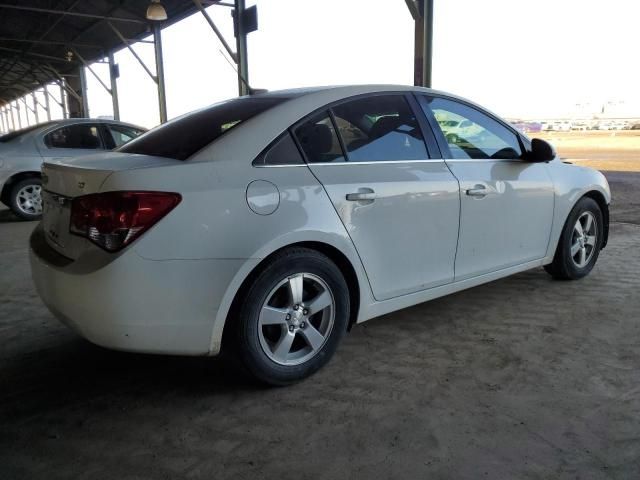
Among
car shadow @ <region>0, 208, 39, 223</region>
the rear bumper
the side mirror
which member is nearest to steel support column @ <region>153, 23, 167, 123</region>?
car shadow @ <region>0, 208, 39, 223</region>

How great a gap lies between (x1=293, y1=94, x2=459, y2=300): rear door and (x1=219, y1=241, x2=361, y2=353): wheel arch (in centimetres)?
9

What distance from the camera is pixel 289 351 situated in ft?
8.79

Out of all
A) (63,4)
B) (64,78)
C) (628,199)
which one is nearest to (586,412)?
(628,199)

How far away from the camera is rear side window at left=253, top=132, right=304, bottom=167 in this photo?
2.51m

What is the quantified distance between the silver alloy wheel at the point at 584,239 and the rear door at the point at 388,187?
5.19 ft

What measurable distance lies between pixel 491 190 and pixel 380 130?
884 millimetres

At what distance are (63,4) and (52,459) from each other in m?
17.3

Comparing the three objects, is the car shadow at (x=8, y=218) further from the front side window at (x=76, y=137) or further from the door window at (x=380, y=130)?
the door window at (x=380, y=130)

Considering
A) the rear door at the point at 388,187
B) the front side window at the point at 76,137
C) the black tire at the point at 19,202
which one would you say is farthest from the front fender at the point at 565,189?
the black tire at the point at 19,202

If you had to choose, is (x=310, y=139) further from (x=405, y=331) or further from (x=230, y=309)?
(x=405, y=331)

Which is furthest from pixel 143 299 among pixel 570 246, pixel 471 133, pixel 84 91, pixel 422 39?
pixel 84 91

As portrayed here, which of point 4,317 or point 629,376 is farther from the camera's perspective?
point 4,317

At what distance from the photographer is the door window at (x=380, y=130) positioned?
2861 mm

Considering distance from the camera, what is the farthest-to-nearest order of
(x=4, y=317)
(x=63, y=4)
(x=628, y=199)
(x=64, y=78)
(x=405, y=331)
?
(x=64, y=78) < (x=63, y=4) < (x=628, y=199) < (x=4, y=317) < (x=405, y=331)
